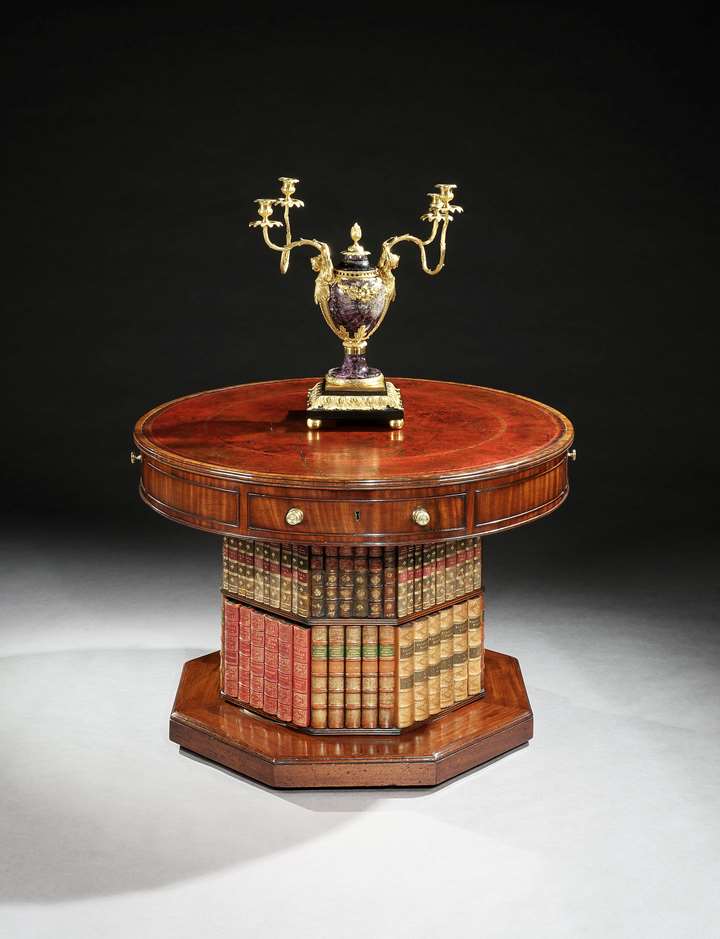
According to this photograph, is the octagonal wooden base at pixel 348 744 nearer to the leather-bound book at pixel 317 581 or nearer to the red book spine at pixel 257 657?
the red book spine at pixel 257 657

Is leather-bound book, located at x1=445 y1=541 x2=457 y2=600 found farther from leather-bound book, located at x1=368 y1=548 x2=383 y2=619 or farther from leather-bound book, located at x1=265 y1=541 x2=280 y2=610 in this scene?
leather-bound book, located at x1=265 y1=541 x2=280 y2=610

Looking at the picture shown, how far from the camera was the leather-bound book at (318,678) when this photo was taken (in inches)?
197

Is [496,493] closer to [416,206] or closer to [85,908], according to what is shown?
[85,908]

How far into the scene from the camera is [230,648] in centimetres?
525

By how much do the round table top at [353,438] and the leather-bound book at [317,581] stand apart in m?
0.33

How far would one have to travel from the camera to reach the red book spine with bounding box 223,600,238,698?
17.1ft

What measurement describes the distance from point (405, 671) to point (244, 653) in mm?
Result: 560

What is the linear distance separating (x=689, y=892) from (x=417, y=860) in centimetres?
77

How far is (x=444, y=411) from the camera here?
5422mm

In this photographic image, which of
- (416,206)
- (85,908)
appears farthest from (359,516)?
(416,206)

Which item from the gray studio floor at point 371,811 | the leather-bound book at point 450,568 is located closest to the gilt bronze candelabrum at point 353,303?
the leather-bound book at point 450,568

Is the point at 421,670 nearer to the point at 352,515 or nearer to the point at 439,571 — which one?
the point at 439,571

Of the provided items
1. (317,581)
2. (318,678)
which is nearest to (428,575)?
(317,581)

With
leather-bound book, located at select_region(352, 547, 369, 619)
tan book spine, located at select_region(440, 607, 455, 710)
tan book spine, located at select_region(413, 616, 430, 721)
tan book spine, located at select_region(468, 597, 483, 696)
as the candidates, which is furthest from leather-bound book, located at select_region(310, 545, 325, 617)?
tan book spine, located at select_region(468, 597, 483, 696)
